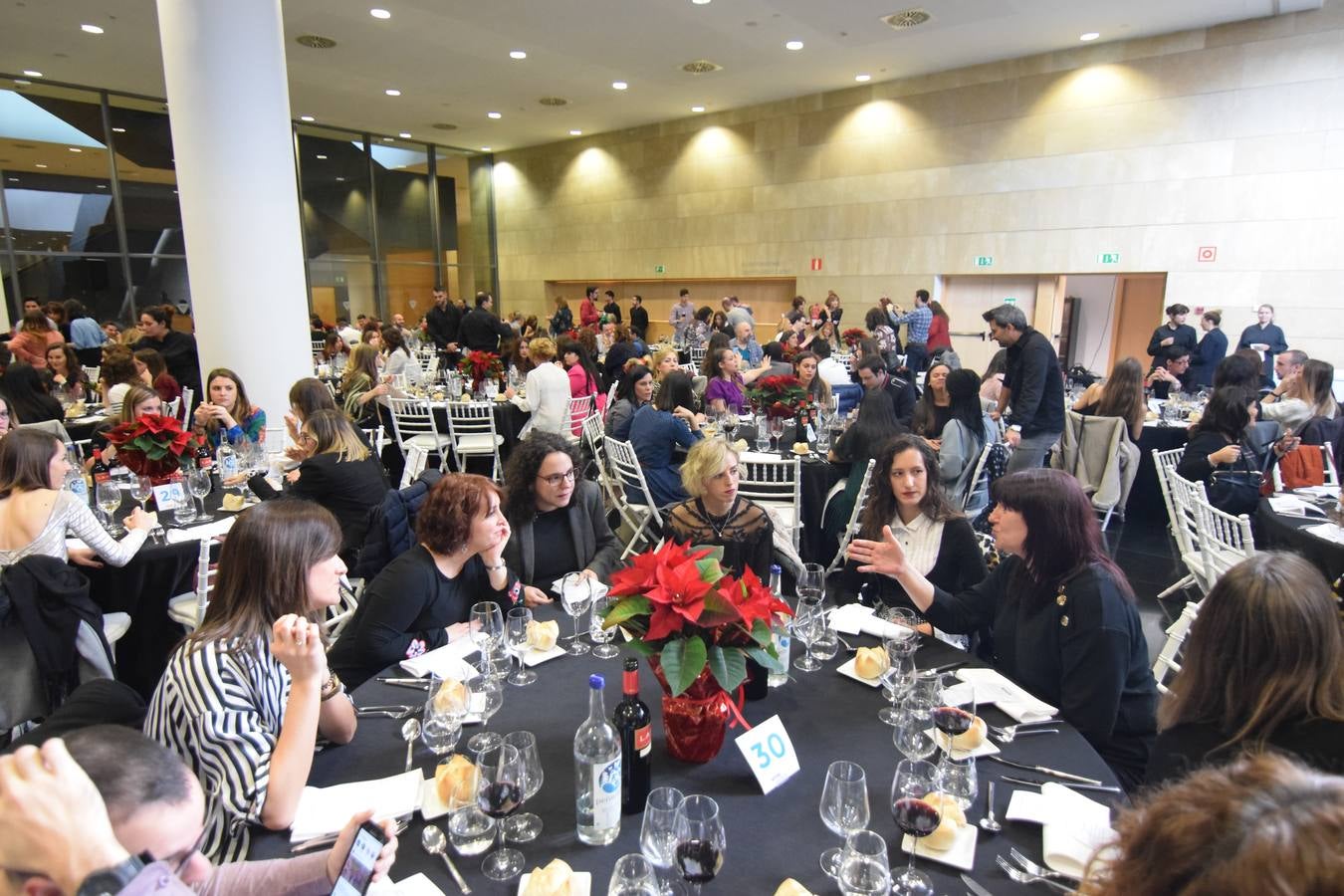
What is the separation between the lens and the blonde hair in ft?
9.89

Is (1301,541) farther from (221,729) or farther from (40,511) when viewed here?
(40,511)

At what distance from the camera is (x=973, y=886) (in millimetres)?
1332

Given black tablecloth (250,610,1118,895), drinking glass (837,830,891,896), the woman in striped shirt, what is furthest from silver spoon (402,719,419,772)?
drinking glass (837,830,891,896)

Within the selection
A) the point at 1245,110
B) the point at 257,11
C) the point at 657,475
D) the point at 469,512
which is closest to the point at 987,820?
the point at 469,512

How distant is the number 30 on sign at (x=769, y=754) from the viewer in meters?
1.58

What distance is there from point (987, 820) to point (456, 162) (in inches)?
785

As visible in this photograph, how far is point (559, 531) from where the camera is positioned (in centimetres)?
317

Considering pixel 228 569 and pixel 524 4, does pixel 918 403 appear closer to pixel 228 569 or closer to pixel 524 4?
pixel 228 569

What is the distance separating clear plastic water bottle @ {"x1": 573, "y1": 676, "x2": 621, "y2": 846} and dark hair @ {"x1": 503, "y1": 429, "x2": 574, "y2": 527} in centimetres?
171

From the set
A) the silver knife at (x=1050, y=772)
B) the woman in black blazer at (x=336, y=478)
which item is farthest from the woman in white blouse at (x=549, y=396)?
the silver knife at (x=1050, y=772)

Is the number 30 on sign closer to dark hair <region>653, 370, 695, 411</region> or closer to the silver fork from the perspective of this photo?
the silver fork

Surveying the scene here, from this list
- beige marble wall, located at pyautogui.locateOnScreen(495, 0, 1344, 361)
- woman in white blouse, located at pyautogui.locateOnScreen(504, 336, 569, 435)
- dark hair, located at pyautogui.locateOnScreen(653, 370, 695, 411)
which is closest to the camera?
dark hair, located at pyautogui.locateOnScreen(653, 370, 695, 411)

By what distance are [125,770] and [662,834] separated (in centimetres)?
86

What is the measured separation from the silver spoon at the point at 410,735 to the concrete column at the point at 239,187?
4842mm
